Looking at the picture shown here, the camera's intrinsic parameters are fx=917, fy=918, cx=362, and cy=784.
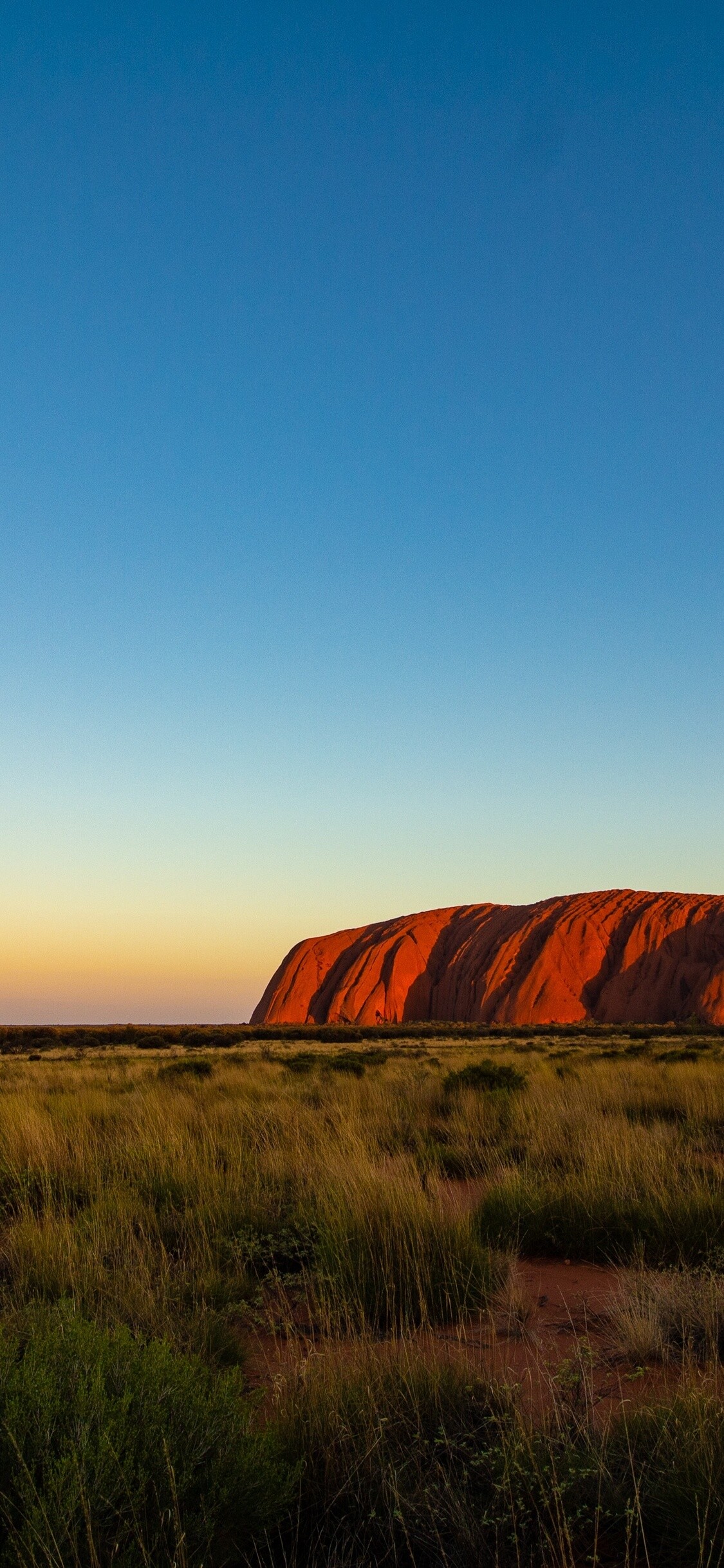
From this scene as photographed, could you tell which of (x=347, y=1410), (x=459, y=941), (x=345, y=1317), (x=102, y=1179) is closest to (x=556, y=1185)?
(x=345, y=1317)

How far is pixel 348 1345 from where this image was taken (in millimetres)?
4418

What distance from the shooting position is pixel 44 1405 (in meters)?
2.58

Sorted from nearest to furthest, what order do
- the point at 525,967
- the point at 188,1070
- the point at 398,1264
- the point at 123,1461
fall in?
Result: the point at 123,1461 < the point at 398,1264 < the point at 188,1070 < the point at 525,967

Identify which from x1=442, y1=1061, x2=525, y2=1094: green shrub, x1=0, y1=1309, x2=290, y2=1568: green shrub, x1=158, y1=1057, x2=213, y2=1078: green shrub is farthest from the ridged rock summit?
x1=0, y1=1309, x2=290, y2=1568: green shrub

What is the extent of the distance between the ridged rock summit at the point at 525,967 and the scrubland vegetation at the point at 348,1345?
64197 millimetres

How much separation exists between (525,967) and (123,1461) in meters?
77.0

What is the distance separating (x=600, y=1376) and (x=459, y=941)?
278 feet

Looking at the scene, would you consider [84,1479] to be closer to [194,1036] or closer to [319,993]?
[194,1036]

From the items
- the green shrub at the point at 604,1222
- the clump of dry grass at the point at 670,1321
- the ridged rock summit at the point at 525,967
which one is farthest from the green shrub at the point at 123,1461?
the ridged rock summit at the point at 525,967

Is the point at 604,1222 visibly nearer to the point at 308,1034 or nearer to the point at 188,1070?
the point at 188,1070

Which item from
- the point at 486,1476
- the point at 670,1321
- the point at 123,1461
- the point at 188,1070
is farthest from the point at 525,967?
the point at 123,1461

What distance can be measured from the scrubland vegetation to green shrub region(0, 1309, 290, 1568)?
0.03ft

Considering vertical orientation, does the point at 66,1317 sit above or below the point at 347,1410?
→ above

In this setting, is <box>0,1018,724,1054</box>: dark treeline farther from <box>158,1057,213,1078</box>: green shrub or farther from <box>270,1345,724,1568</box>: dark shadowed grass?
<box>270,1345,724,1568</box>: dark shadowed grass
